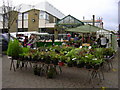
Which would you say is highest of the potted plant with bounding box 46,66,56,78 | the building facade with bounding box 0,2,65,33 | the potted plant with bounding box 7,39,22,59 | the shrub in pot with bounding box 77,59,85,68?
the building facade with bounding box 0,2,65,33

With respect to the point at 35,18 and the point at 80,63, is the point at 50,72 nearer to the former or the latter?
the point at 80,63

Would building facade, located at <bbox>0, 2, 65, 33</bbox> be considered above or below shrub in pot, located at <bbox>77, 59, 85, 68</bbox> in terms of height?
above

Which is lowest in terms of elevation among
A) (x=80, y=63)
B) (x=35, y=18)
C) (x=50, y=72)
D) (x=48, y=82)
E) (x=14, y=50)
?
(x=48, y=82)

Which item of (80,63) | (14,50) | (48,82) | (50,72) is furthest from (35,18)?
(80,63)

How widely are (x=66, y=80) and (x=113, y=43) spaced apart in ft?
36.1

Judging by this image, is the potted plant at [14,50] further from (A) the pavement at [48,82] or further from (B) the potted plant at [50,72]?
(B) the potted plant at [50,72]

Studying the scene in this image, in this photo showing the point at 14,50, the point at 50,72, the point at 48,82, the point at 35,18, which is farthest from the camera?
the point at 35,18

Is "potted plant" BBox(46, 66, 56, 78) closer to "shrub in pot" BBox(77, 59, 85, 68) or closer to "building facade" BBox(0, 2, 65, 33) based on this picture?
"shrub in pot" BBox(77, 59, 85, 68)

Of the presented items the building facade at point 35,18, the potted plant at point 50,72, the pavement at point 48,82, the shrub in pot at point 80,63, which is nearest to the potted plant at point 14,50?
the pavement at point 48,82

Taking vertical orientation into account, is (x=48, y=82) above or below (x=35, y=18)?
below

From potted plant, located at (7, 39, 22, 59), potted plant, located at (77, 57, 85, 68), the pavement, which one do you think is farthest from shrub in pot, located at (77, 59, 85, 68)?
potted plant, located at (7, 39, 22, 59)

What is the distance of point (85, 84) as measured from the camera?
499 centimetres

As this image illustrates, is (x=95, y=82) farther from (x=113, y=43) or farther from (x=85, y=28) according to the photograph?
(x=113, y=43)

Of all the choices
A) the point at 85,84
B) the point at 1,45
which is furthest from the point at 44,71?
the point at 1,45
